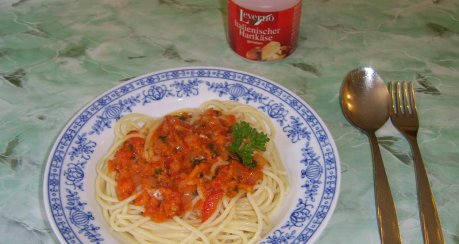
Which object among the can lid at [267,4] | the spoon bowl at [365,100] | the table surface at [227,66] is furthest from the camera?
the can lid at [267,4]

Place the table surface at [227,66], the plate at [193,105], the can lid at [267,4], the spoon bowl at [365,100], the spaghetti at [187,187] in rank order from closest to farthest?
the plate at [193,105] → the spaghetti at [187,187] → the table surface at [227,66] → the spoon bowl at [365,100] → the can lid at [267,4]

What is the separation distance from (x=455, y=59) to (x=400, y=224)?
1.40 m

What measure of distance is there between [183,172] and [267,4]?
109 cm

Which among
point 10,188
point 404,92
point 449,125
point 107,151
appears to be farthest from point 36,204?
point 449,125

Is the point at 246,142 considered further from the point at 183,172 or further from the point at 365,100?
the point at 365,100

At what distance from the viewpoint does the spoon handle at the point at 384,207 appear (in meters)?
1.99

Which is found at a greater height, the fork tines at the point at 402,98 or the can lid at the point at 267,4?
the can lid at the point at 267,4

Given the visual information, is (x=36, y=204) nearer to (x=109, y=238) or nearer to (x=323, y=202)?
(x=109, y=238)

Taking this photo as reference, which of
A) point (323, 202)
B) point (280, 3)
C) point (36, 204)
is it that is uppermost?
point (280, 3)

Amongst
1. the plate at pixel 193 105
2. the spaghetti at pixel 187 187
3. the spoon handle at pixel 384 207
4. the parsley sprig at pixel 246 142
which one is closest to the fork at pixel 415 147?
the spoon handle at pixel 384 207

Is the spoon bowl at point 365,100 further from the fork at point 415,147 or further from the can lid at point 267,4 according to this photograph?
the can lid at point 267,4

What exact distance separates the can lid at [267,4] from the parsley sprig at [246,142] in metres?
0.78

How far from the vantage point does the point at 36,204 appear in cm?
225

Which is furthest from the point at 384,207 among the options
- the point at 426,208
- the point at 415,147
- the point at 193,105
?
the point at 193,105
